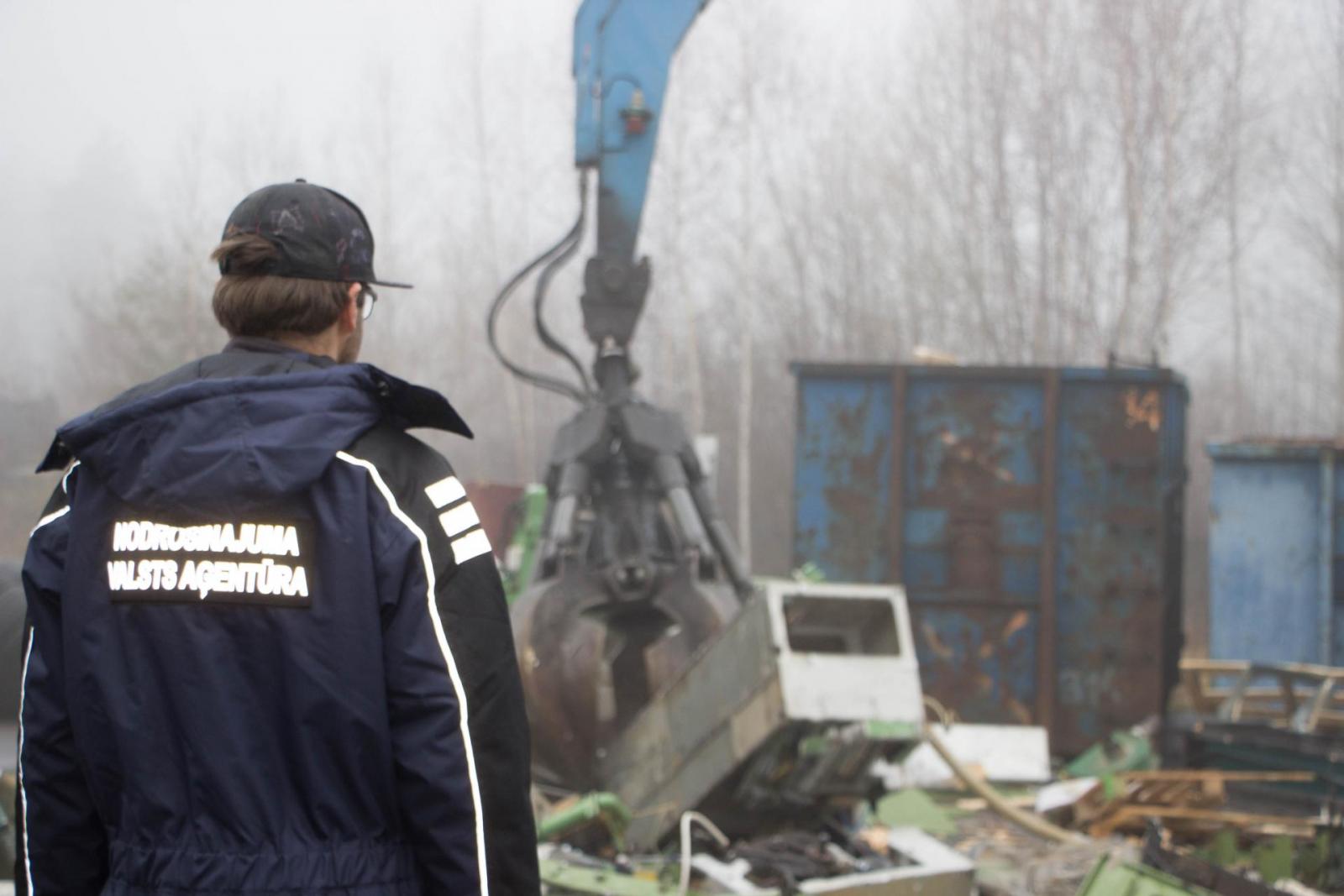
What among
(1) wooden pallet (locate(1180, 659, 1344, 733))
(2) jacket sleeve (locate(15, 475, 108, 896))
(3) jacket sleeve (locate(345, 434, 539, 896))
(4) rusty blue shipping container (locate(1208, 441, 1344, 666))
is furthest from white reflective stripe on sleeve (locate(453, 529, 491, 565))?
(4) rusty blue shipping container (locate(1208, 441, 1344, 666))

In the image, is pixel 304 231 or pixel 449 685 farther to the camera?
pixel 304 231

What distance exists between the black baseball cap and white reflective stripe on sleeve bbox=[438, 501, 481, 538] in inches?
12.5

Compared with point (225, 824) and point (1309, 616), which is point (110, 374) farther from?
point (225, 824)

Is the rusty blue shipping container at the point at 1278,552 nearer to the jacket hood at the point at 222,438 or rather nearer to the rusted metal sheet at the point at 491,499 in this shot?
the rusted metal sheet at the point at 491,499

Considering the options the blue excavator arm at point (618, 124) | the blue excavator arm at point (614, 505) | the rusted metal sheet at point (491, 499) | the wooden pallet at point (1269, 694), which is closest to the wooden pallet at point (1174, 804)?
the wooden pallet at point (1269, 694)

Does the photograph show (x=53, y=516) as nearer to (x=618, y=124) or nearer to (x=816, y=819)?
(x=816, y=819)

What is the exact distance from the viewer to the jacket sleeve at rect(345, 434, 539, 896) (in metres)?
1.52

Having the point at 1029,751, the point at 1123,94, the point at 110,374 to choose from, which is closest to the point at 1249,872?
the point at 1029,751

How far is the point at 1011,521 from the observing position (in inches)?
307

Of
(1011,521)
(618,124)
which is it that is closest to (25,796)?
(618,124)

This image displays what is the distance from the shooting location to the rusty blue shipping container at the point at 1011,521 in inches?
302

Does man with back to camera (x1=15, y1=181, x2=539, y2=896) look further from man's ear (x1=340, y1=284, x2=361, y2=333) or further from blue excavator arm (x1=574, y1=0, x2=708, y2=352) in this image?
blue excavator arm (x1=574, y1=0, x2=708, y2=352)

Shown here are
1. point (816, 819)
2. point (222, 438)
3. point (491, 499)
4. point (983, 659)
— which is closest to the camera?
point (222, 438)

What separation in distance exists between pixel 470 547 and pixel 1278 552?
7842 mm
